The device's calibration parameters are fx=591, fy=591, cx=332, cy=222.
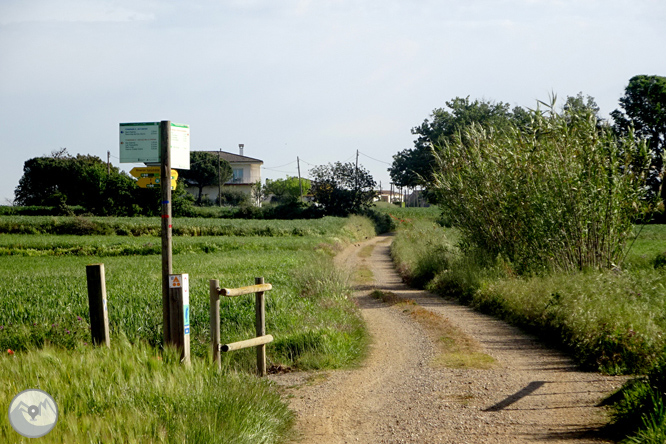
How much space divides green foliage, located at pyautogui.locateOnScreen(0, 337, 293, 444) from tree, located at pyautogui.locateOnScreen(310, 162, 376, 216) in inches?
2101

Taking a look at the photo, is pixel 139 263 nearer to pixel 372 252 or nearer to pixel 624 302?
pixel 372 252

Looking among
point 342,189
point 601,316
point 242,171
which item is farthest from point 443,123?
point 601,316

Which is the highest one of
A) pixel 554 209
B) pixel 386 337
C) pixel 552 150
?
pixel 552 150

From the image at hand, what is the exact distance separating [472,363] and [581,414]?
2.46 meters

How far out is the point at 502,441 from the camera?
521cm

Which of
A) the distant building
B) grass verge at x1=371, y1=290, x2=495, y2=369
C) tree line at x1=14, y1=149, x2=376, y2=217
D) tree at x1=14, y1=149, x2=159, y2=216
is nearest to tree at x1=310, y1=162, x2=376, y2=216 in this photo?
tree line at x1=14, y1=149, x2=376, y2=217

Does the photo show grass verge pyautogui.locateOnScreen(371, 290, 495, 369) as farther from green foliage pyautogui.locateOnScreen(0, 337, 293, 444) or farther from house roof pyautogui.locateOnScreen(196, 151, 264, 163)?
house roof pyautogui.locateOnScreen(196, 151, 264, 163)

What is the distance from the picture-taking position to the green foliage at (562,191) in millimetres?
12531

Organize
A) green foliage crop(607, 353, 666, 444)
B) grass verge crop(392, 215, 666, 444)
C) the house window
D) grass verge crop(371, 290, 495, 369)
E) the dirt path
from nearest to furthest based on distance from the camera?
green foliage crop(607, 353, 666, 444), grass verge crop(392, 215, 666, 444), the dirt path, grass verge crop(371, 290, 495, 369), the house window

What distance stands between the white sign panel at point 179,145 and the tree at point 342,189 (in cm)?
5208

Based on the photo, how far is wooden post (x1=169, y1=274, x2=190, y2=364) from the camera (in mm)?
6816

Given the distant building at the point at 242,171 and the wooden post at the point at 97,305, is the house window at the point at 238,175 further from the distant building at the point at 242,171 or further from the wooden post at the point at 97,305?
the wooden post at the point at 97,305

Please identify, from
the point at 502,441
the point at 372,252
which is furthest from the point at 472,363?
the point at 372,252

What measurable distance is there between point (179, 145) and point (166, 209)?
81cm
